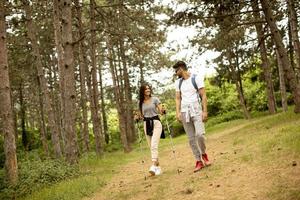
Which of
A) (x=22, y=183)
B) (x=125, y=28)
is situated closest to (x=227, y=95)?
(x=125, y=28)

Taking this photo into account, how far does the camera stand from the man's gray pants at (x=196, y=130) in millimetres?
8156

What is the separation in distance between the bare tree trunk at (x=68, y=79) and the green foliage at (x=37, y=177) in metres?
0.56

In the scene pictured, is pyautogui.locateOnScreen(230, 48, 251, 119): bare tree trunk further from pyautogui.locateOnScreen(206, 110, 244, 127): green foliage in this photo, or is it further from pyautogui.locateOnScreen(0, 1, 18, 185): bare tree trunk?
pyautogui.locateOnScreen(0, 1, 18, 185): bare tree trunk

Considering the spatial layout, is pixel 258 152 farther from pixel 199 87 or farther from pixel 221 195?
pixel 221 195

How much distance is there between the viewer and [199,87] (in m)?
8.26

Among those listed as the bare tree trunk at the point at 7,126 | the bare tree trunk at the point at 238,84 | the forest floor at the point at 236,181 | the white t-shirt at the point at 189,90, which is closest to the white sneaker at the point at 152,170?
the forest floor at the point at 236,181

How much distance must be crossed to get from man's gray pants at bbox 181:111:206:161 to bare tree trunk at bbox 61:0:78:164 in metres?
5.21

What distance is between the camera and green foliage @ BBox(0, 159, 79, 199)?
10.6 metres

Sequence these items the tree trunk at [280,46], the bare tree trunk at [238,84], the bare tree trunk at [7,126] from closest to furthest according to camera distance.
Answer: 1. the bare tree trunk at [7,126]
2. the tree trunk at [280,46]
3. the bare tree trunk at [238,84]

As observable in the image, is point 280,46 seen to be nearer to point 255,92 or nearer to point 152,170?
point 152,170

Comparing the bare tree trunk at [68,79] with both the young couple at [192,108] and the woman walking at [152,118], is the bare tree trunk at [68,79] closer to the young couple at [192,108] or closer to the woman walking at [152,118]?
the woman walking at [152,118]

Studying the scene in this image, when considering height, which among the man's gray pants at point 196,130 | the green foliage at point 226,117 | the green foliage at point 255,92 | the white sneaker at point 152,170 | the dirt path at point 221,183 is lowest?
Result: the dirt path at point 221,183

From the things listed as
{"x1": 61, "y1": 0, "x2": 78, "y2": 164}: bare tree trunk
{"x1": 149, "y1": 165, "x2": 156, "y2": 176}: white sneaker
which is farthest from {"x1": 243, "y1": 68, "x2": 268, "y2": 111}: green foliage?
{"x1": 149, "y1": 165, "x2": 156, "y2": 176}: white sneaker

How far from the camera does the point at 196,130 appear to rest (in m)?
8.16
